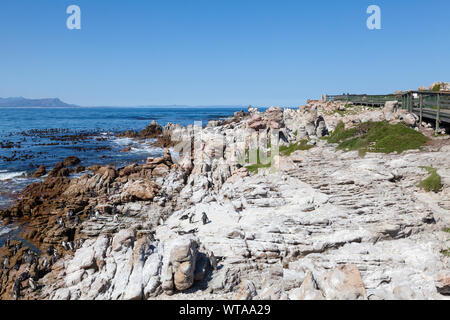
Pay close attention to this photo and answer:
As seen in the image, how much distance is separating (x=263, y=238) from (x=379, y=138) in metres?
12.9

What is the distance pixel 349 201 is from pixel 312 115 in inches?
650

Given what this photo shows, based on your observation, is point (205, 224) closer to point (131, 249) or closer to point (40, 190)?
point (131, 249)

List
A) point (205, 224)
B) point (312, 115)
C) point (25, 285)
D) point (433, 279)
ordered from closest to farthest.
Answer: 1. point (433, 279)
2. point (25, 285)
3. point (205, 224)
4. point (312, 115)

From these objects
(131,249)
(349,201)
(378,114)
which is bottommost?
(131,249)

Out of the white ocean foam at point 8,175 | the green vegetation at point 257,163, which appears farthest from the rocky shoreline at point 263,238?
the white ocean foam at point 8,175

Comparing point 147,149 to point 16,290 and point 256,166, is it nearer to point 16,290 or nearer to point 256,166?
point 256,166

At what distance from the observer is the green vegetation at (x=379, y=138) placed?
59.2 ft

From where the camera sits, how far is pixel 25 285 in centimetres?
1227

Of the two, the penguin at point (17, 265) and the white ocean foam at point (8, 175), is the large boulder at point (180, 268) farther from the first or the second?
the white ocean foam at point (8, 175)

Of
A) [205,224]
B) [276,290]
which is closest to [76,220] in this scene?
[205,224]

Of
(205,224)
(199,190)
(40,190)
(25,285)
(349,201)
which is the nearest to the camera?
(25,285)

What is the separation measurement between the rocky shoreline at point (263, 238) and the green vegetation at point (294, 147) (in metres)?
3.19

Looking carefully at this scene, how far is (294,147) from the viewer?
83.9ft

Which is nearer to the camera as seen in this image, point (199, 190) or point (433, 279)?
point (433, 279)
